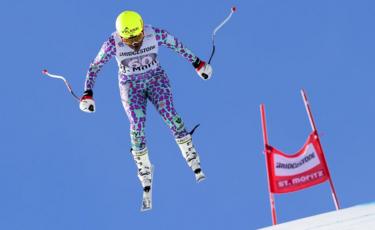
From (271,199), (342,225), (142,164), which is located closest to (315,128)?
(271,199)

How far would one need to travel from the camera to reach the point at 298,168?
10500mm

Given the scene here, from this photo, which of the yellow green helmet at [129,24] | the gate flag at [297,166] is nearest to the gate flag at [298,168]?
the gate flag at [297,166]

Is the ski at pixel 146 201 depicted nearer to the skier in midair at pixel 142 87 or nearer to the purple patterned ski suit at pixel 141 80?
the skier in midair at pixel 142 87

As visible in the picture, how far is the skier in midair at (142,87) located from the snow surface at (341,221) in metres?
1.93

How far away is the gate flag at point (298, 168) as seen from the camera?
401 inches

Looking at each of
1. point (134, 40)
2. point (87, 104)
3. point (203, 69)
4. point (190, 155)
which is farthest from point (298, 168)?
point (87, 104)

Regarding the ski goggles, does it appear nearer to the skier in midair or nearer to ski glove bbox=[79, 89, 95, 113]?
the skier in midair

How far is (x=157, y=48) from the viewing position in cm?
974

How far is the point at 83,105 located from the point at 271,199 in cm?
285

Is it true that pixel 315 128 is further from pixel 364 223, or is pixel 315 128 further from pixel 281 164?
pixel 364 223

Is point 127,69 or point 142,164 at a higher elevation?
point 127,69

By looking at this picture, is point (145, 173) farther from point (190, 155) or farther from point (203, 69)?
point (203, 69)

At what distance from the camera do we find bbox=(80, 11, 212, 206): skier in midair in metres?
9.59

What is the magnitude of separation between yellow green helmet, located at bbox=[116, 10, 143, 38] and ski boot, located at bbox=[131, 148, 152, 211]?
63.6 inches
